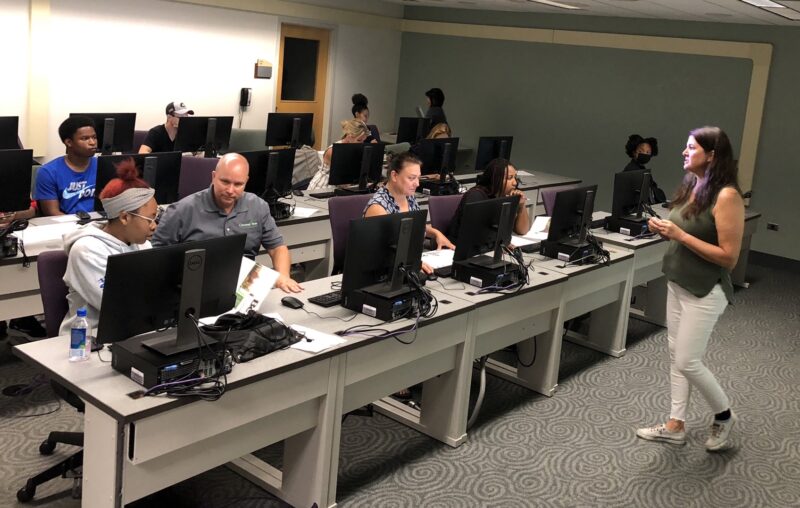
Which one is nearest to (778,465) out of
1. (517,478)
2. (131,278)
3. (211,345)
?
(517,478)

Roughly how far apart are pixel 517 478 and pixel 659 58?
696 cm

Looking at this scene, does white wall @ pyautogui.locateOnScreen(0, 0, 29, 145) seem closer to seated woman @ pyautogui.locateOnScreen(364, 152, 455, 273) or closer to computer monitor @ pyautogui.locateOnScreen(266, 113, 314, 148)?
computer monitor @ pyautogui.locateOnScreen(266, 113, 314, 148)

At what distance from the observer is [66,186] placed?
4781mm

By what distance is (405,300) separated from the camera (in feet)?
11.7

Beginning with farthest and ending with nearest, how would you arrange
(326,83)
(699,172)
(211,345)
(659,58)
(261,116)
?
(326,83)
(261,116)
(659,58)
(699,172)
(211,345)

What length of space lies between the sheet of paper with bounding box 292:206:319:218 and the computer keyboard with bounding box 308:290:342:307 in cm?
192

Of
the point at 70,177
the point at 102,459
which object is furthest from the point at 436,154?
the point at 102,459

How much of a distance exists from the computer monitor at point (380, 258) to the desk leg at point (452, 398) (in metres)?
0.53

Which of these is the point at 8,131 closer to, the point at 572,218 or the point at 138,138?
the point at 138,138

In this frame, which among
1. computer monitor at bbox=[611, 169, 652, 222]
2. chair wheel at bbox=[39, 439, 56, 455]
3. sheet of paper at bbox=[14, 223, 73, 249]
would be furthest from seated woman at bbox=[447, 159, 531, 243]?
chair wheel at bbox=[39, 439, 56, 455]

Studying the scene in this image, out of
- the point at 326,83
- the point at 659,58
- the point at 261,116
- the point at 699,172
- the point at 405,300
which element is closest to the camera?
the point at 405,300

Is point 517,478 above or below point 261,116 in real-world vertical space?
below

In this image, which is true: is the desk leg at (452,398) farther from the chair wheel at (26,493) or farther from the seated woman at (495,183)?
the chair wheel at (26,493)

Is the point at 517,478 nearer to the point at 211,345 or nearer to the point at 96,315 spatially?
the point at 211,345
